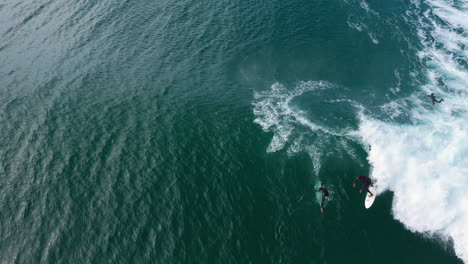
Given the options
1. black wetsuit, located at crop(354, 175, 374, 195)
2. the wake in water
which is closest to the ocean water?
the wake in water

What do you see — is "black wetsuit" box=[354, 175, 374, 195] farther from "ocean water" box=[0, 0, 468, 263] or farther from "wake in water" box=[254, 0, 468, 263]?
"wake in water" box=[254, 0, 468, 263]

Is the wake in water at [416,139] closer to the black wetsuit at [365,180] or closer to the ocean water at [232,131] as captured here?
the ocean water at [232,131]

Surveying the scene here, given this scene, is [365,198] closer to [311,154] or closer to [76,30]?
[311,154]

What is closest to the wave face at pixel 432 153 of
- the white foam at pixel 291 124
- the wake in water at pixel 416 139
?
the wake in water at pixel 416 139

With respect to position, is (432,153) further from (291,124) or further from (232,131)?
(232,131)

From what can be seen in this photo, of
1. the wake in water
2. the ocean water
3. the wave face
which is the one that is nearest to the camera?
the ocean water

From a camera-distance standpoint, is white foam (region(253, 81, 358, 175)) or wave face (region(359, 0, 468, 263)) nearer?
wave face (region(359, 0, 468, 263))

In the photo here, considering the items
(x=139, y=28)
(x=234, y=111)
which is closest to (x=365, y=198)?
(x=234, y=111)

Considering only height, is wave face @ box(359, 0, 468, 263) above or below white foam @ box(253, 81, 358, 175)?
below
